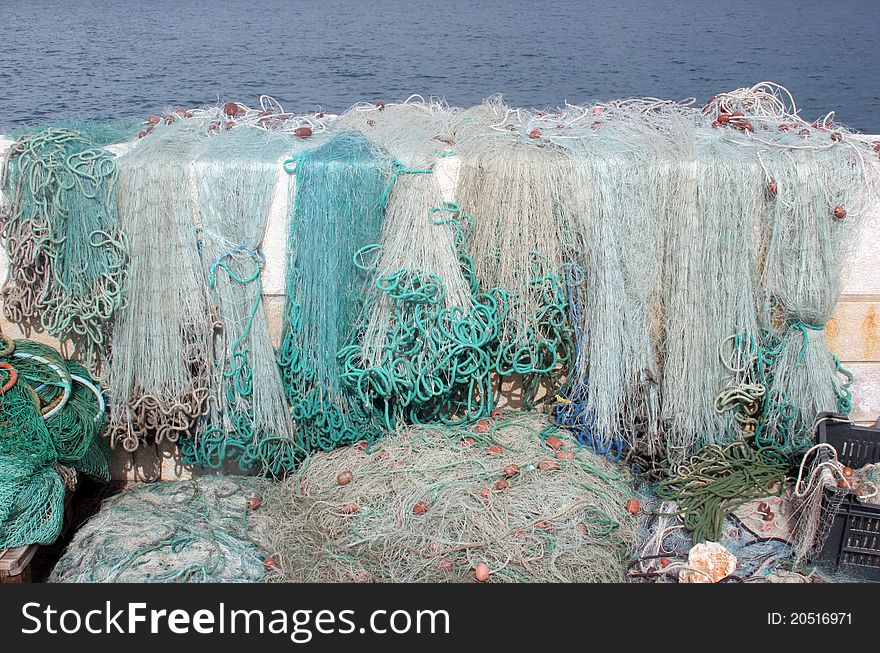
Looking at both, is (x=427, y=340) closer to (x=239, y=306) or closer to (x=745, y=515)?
(x=239, y=306)

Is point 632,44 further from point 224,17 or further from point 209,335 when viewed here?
point 209,335

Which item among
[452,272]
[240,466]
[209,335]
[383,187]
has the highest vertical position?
[383,187]

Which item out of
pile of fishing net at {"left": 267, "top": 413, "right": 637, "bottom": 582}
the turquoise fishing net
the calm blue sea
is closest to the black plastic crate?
pile of fishing net at {"left": 267, "top": 413, "right": 637, "bottom": 582}

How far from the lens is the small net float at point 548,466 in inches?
153

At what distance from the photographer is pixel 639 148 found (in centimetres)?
399

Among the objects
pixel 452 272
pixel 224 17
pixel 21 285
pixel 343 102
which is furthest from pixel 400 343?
pixel 224 17

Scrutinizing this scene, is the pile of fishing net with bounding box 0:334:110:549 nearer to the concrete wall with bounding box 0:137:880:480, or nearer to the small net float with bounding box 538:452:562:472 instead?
the concrete wall with bounding box 0:137:880:480

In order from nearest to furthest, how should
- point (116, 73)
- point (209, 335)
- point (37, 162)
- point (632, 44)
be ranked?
point (37, 162), point (209, 335), point (116, 73), point (632, 44)

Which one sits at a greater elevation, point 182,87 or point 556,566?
point 182,87

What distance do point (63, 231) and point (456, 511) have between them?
2.19 meters

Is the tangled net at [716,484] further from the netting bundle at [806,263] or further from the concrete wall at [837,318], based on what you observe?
the concrete wall at [837,318]

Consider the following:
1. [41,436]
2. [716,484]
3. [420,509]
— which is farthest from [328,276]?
[716,484]

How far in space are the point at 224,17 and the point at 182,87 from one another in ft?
28.2

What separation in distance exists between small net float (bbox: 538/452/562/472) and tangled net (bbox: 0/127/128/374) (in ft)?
6.91
